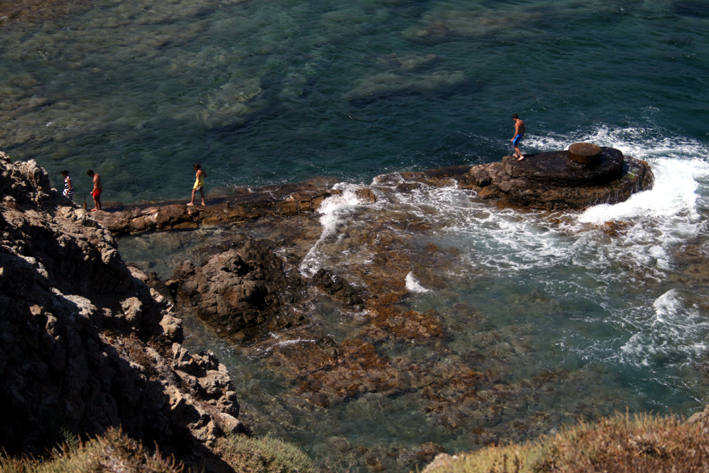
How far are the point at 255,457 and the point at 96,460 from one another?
8.38ft

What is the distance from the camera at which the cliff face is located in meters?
5.64

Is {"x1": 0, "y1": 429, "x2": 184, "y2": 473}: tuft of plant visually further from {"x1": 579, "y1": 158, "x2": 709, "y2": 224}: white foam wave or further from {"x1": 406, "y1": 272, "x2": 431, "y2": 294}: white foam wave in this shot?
{"x1": 579, "y1": 158, "x2": 709, "y2": 224}: white foam wave

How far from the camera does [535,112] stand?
25.4 meters

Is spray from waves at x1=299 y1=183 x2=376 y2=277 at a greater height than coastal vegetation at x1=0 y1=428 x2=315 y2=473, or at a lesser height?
lesser

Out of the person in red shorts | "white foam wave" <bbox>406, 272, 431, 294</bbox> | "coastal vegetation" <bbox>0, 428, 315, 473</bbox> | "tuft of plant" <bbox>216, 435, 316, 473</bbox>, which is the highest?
"coastal vegetation" <bbox>0, 428, 315, 473</bbox>

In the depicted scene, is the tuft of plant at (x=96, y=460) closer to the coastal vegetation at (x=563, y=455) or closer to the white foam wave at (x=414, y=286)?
the coastal vegetation at (x=563, y=455)

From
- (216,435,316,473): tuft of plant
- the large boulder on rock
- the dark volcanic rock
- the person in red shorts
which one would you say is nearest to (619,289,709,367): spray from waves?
the large boulder on rock

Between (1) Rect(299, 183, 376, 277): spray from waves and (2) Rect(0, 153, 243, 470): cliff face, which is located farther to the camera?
(1) Rect(299, 183, 376, 277): spray from waves

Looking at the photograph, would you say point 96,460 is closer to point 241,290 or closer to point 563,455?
point 563,455

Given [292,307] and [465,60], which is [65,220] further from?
[465,60]

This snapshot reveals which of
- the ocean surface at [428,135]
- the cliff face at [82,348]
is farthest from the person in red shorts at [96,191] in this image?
the cliff face at [82,348]

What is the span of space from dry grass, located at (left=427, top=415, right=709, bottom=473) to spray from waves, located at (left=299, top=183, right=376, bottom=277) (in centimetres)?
904

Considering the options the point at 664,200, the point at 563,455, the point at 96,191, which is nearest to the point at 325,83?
the point at 96,191

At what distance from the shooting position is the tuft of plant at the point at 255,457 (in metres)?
7.29
